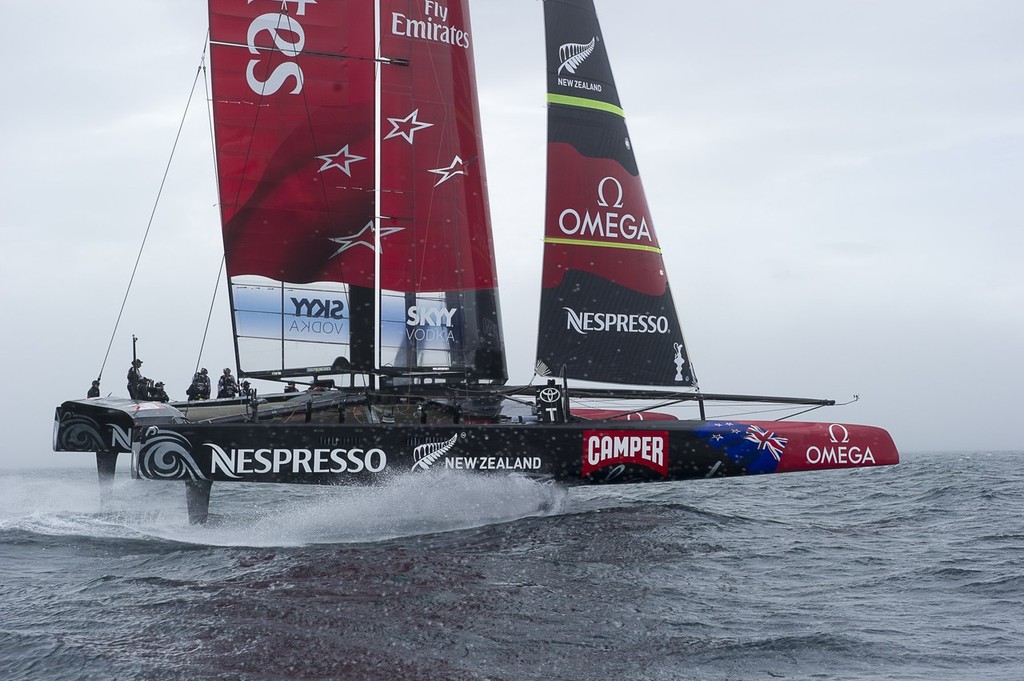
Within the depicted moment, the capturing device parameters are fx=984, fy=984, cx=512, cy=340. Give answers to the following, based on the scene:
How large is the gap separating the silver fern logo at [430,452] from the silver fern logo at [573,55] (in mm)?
5587

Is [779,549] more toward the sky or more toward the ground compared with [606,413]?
more toward the ground

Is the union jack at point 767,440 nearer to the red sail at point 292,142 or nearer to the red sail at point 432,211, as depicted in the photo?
the red sail at point 432,211

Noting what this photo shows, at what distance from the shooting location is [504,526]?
11.6 meters

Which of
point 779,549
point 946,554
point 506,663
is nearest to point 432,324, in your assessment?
point 779,549

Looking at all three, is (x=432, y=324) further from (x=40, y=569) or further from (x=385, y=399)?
(x=40, y=569)

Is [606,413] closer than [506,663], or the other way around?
[506,663]

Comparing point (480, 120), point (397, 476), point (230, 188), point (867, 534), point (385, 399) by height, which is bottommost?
point (867, 534)

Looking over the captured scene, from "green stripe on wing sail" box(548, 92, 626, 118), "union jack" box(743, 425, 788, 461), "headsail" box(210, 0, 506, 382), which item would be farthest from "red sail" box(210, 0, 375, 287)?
"union jack" box(743, 425, 788, 461)

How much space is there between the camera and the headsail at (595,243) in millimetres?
13352

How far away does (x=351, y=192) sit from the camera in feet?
44.2

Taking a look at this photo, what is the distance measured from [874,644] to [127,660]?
4.95 m

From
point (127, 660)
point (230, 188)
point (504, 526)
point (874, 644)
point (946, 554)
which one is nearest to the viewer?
point (127, 660)

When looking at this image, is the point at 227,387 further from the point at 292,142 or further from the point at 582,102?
the point at 582,102

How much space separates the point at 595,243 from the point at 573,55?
277 centimetres
